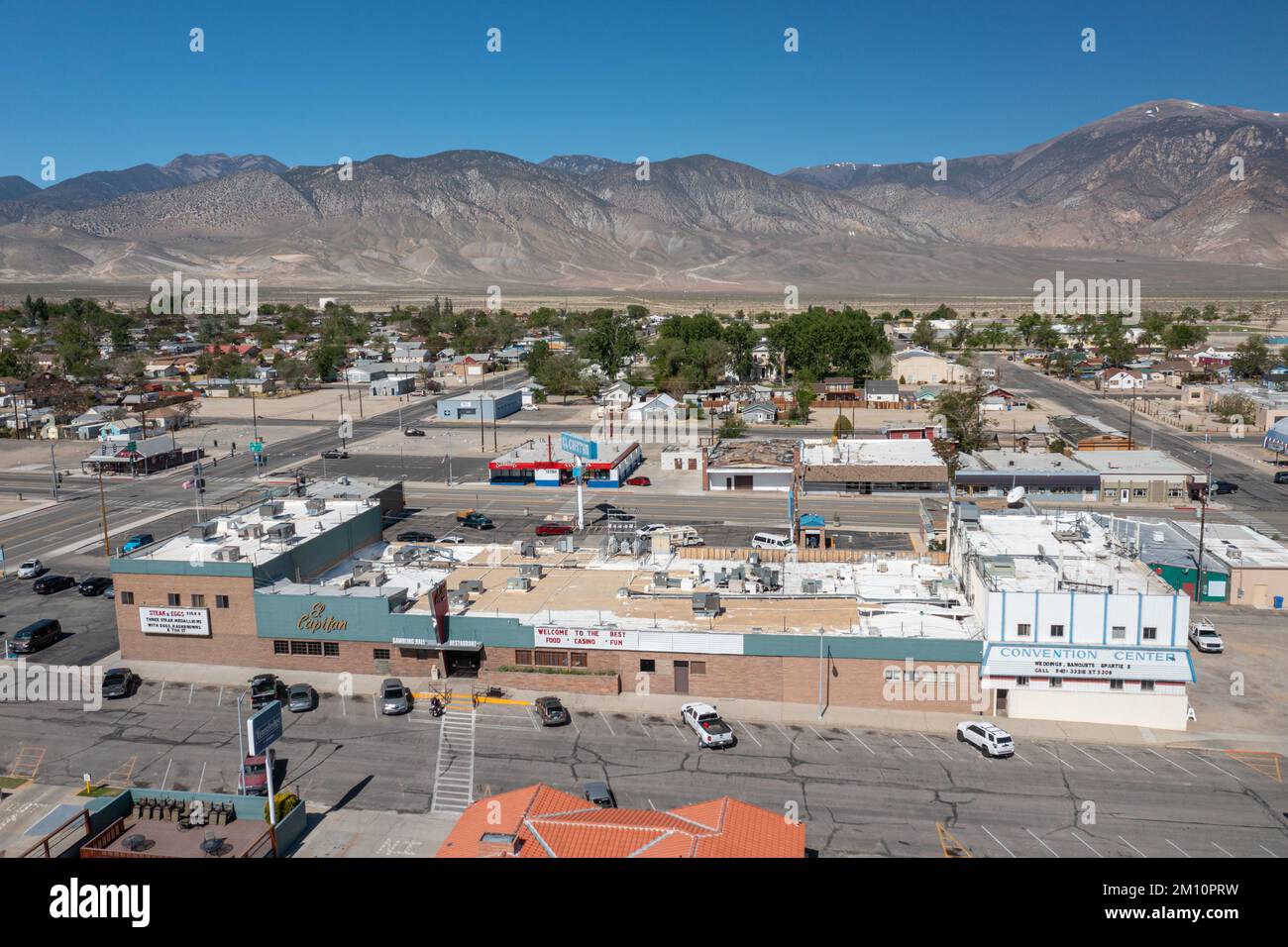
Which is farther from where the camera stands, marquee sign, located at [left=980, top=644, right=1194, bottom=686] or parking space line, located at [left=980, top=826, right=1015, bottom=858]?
marquee sign, located at [left=980, top=644, right=1194, bottom=686]

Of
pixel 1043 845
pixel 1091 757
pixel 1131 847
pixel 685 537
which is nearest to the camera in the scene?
pixel 1131 847

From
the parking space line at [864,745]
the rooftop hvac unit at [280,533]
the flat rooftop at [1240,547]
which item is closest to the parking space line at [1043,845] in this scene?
the parking space line at [864,745]

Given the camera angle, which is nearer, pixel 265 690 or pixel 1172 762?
pixel 1172 762

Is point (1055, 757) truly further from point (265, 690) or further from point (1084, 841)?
point (265, 690)

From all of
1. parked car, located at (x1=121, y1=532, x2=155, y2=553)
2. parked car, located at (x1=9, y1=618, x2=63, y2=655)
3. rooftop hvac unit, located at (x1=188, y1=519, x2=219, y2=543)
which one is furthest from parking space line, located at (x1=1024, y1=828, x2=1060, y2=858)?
Answer: parked car, located at (x1=121, y1=532, x2=155, y2=553)

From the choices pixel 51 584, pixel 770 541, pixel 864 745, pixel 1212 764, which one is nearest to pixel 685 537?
pixel 770 541

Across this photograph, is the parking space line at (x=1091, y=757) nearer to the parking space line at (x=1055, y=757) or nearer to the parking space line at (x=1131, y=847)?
the parking space line at (x=1055, y=757)

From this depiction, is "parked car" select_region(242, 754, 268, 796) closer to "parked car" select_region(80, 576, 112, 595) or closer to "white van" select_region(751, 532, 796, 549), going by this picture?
"parked car" select_region(80, 576, 112, 595)
